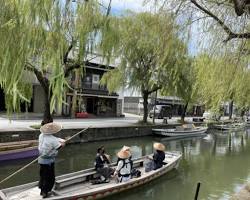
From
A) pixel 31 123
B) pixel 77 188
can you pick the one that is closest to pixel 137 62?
pixel 31 123

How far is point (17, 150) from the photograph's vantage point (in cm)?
1580

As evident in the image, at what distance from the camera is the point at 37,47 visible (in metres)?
7.82

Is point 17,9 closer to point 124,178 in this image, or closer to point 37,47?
point 37,47

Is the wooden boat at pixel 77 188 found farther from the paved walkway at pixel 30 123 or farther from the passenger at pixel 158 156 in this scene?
the paved walkway at pixel 30 123

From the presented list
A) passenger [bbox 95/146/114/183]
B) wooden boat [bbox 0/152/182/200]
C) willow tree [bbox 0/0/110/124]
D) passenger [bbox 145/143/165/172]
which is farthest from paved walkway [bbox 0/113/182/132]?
willow tree [bbox 0/0/110/124]

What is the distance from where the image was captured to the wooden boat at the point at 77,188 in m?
9.01

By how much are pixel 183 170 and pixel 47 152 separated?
341 inches

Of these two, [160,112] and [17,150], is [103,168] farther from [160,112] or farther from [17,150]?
[160,112]

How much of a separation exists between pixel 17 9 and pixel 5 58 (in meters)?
1.52

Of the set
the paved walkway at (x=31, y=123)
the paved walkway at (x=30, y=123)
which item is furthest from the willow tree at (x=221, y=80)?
the paved walkway at (x=30, y=123)

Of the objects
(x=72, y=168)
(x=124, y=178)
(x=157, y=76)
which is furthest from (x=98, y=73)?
(x=124, y=178)

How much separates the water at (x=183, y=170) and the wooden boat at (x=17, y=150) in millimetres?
358

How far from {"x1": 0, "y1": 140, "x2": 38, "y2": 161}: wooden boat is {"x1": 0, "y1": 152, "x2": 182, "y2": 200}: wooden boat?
547 centimetres

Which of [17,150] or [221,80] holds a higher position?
[221,80]
